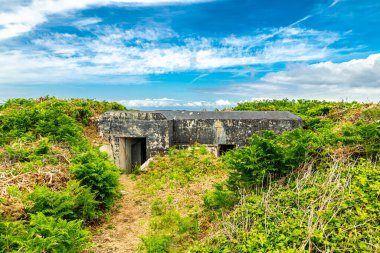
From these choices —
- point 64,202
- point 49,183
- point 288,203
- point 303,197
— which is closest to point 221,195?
point 288,203

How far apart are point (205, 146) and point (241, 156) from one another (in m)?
5.09

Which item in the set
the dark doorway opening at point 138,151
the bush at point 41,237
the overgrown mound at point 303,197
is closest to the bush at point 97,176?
the bush at point 41,237

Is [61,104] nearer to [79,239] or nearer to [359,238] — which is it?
[79,239]

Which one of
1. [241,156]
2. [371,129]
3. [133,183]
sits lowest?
[133,183]

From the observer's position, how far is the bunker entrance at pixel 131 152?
39.4 feet

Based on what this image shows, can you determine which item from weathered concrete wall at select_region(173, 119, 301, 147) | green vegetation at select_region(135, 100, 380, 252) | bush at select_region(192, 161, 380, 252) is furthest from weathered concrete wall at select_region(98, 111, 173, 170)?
Result: bush at select_region(192, 161, 380, 252)

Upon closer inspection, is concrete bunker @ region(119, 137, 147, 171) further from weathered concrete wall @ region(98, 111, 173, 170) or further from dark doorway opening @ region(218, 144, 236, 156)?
dark doorway opening @ region(218, 144, 236, 156)

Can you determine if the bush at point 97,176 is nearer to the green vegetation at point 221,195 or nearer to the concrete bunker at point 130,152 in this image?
the green vegetation at point 221,195

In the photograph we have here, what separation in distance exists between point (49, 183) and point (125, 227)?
1.88 metres

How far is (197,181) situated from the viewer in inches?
362

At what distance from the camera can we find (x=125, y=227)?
22.8 ft

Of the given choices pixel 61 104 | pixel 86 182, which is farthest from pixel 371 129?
pixel 61 104

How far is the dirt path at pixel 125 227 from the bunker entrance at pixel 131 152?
10.4 feet

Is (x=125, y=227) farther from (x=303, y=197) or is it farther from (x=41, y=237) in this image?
(x=303, y=197)
